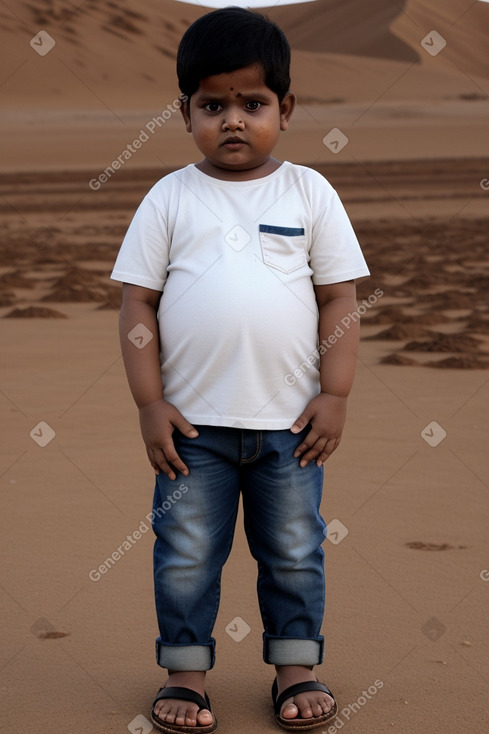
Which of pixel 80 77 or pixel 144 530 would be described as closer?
pixel 144 530

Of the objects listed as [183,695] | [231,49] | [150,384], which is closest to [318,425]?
[150,384]

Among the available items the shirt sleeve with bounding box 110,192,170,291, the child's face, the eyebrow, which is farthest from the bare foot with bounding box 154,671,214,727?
the eyebrow

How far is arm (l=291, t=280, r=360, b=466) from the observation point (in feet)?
7.23

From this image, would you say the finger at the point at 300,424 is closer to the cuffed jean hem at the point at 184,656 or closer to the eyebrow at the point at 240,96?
the cuffed jean hem at the point at 184,656

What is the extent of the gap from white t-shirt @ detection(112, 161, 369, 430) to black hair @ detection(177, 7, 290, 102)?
19cm

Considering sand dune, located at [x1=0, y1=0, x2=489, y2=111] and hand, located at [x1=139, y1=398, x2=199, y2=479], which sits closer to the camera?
hand, located at [x1=139, y1=398, x2=199, y2=479]

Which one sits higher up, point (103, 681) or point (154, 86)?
point (154, 86)

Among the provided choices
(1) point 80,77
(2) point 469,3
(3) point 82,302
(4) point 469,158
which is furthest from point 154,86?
(3) point 82,302

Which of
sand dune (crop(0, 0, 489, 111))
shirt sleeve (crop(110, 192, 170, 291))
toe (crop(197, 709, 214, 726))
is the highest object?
sand dune (crop(0, 0, 489, 111))

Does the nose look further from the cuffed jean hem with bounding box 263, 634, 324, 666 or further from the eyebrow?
the cuffed jean hem with bounding box 263, 634, 324, 666

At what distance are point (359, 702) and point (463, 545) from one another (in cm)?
95

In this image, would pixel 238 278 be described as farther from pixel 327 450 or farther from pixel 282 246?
pixel 327 450

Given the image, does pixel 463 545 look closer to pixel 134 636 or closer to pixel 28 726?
pixel 134 636

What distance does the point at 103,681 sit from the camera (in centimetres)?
244
